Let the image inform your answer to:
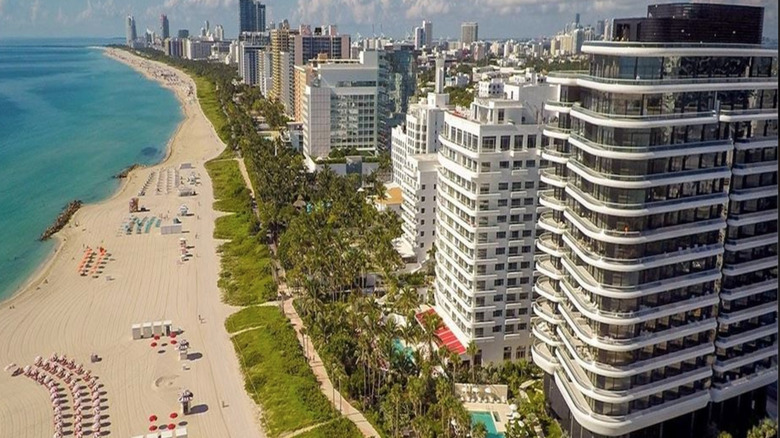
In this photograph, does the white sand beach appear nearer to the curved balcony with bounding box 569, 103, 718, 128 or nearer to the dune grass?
the dune grass

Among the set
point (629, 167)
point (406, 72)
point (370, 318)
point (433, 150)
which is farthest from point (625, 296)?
point (406, 72)

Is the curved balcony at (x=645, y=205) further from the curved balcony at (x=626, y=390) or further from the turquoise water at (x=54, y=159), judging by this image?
the turquoise water at (x=54, y=159)

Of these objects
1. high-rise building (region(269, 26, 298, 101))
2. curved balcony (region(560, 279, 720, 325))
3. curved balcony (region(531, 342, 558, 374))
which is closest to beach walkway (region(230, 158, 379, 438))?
curved balcony (region(531, 342, 558, 374))

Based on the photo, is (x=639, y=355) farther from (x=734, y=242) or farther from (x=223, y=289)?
(x=223, y=289)

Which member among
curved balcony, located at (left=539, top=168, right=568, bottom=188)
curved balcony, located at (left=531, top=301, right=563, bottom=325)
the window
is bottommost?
curved balcony, located at (left=531, top=301, right=563, bottom=325)

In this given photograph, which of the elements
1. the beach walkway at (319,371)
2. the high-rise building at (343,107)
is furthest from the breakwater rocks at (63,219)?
the beach walkway at (319,371)

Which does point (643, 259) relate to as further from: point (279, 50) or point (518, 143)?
point (279, 50)
